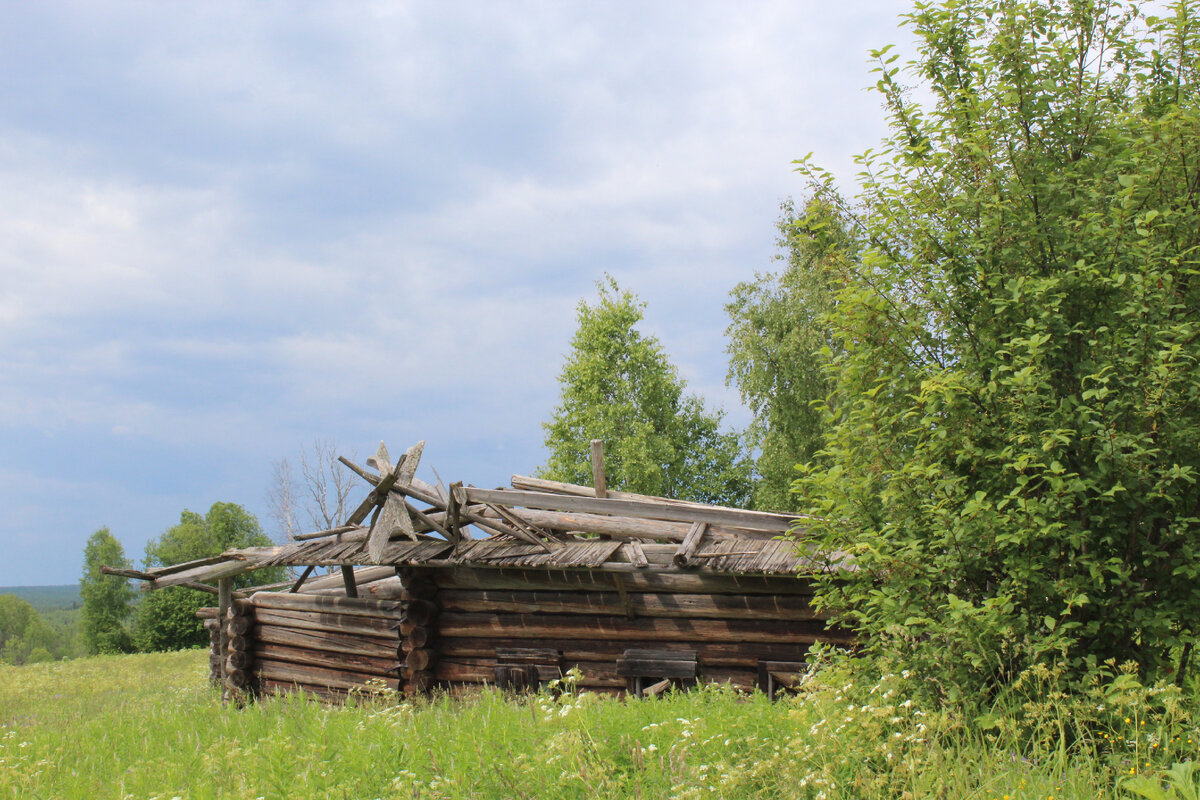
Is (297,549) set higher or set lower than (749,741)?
higher

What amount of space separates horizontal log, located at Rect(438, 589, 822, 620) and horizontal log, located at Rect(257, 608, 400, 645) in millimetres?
1052

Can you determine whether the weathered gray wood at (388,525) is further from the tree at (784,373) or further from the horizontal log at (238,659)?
the tree at (784,373)

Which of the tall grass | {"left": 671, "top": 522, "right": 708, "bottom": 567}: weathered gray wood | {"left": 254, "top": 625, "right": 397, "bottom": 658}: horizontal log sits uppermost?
{"left": 671, "top": 522, "right": 708, "bottom": 567}: weathered gray wood

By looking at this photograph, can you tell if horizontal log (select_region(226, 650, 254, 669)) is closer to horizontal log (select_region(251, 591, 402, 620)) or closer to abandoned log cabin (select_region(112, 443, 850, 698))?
horizontal log (select_region(251, 591, 402, 620))

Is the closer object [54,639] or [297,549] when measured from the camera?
[297,549]

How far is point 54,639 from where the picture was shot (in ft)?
192

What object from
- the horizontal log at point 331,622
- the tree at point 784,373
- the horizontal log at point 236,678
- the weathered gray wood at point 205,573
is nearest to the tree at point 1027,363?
the horizontal log at point 331,622

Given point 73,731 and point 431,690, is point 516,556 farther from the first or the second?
point 73,731

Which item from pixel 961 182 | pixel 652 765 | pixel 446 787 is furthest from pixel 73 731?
pixel 961 182

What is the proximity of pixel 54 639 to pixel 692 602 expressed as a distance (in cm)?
6464

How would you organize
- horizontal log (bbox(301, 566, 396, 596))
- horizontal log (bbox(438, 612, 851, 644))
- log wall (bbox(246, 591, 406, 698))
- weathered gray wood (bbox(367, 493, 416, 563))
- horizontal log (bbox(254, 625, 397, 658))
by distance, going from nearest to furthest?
horizontal log (bbox(438, 612, 851, 644)), weathered gray wood (bbox(367, 493, 416, 563)), log wall (bbox(246, 591, 406, 698)), horizontal log (bbox(254, 625, 397, 658)), horizontal log (bbox(301, 566, 396, 596))

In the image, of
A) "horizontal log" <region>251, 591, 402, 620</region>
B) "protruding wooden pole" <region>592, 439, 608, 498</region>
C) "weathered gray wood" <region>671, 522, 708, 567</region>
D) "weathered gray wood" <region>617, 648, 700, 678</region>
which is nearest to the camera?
"weathered gray wood" <region>671, 522, 708, 567</region>

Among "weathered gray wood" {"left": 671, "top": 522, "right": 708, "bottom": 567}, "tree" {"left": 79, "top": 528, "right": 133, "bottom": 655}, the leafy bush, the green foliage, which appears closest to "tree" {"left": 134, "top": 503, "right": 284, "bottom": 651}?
the leafy bush

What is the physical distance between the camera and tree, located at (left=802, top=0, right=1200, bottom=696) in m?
4.83
